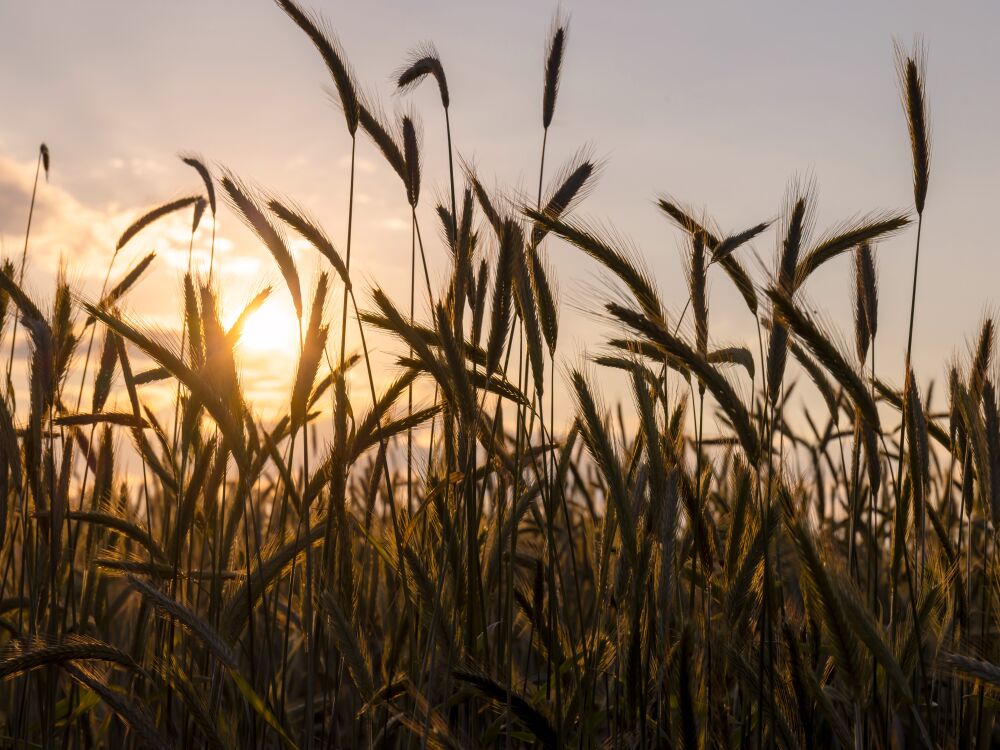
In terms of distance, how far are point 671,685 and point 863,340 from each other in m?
1.32

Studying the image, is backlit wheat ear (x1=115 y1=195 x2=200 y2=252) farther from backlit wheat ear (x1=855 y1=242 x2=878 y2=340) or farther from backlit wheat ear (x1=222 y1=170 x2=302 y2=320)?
backlit wheat ear (x1=855 y1=242 x2=878 y2=340)

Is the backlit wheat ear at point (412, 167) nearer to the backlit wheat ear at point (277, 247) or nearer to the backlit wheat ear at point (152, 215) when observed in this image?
the backlit wheat ear at point (277, 247)

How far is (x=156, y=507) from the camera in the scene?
22.6 feet

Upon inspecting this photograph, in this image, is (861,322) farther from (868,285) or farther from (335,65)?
(335,65)

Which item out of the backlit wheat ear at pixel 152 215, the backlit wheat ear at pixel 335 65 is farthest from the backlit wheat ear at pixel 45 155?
the backlit wheat ear at pixel 335 65

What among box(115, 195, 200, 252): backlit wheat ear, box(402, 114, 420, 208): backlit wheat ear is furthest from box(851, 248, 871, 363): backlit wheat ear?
box(115, 195, 200, 252): backlit wheat ear

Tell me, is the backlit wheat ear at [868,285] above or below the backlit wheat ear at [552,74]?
below

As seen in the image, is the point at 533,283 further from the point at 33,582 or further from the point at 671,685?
the point at 33,582

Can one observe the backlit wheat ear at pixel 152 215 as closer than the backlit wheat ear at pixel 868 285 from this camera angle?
No

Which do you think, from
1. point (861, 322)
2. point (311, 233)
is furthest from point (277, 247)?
point (861, 322)

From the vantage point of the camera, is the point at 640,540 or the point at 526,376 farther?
the point at 526,376

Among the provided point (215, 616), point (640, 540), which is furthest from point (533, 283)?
point (215, 616)

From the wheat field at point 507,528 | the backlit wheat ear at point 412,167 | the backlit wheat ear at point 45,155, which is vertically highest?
the backlit wheat ear at point 45,155

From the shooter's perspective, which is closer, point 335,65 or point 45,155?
point 335,65
